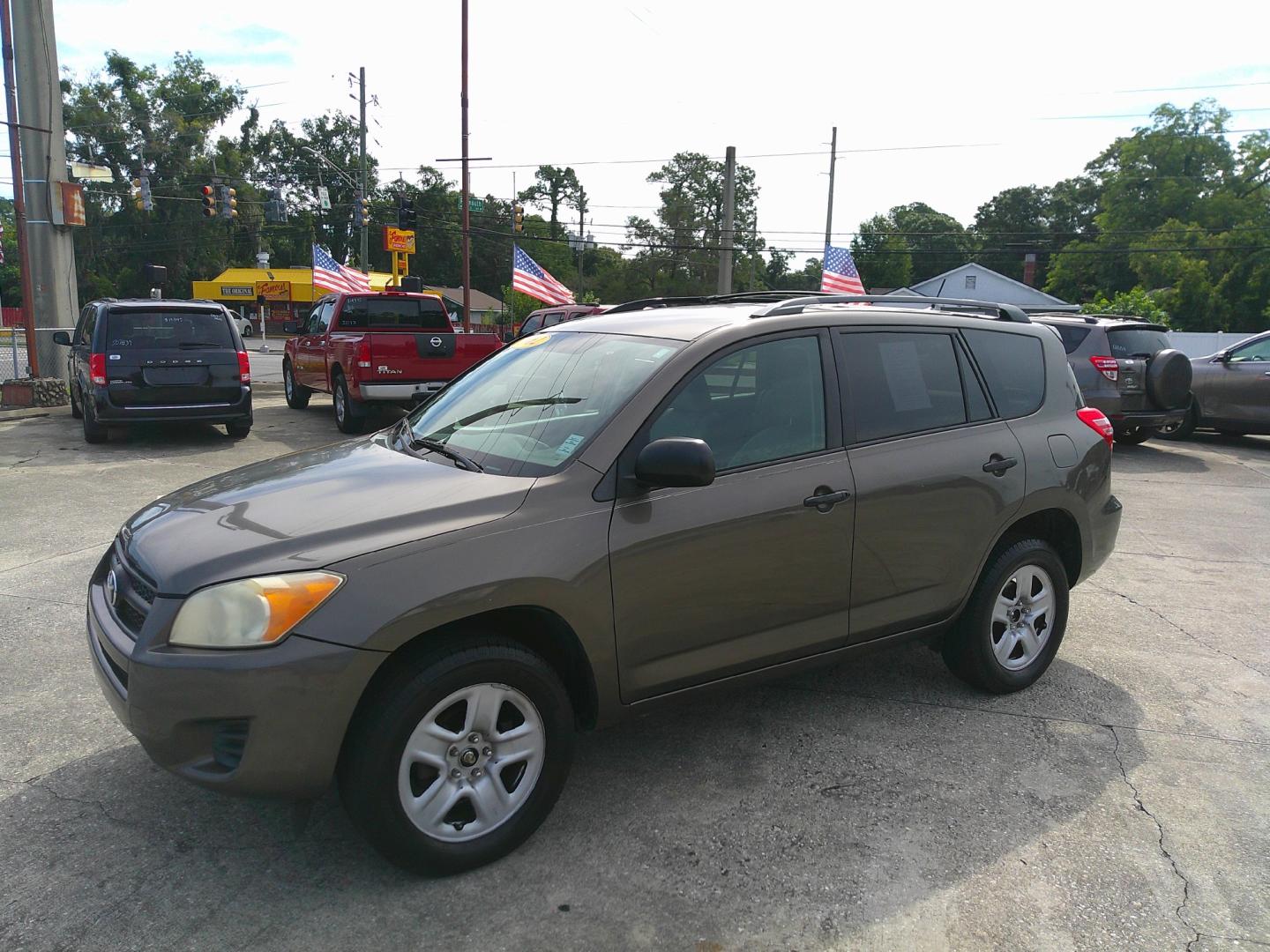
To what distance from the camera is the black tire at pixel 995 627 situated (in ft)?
13.4

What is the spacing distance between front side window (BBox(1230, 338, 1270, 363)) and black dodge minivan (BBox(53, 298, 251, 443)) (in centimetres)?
1334

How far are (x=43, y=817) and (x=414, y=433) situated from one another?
187 centimetres

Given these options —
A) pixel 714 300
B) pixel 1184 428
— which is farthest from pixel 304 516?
pixel 1184 428

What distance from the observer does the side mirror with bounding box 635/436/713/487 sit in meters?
2.95

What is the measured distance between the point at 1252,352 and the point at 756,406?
1267 cm

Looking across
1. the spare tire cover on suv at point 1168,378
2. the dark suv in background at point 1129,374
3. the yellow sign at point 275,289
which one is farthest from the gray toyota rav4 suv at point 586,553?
the yellow sign at point 275,289

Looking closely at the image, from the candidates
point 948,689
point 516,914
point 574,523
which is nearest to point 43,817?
point 516,914

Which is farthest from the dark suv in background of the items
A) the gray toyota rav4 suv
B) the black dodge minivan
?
the black dodge minivan

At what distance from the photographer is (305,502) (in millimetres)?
3064

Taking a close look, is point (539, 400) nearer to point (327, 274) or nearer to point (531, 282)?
point (531, 282)

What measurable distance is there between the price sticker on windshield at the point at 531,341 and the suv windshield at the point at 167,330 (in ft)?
26.7

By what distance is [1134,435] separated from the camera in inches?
508

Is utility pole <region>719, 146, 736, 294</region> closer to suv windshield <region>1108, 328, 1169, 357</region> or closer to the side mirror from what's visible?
suv windshield <region>1108, 328, 1169, 357</region>

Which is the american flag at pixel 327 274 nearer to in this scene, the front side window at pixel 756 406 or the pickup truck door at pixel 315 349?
the pickup truck door at pixel 315 349
